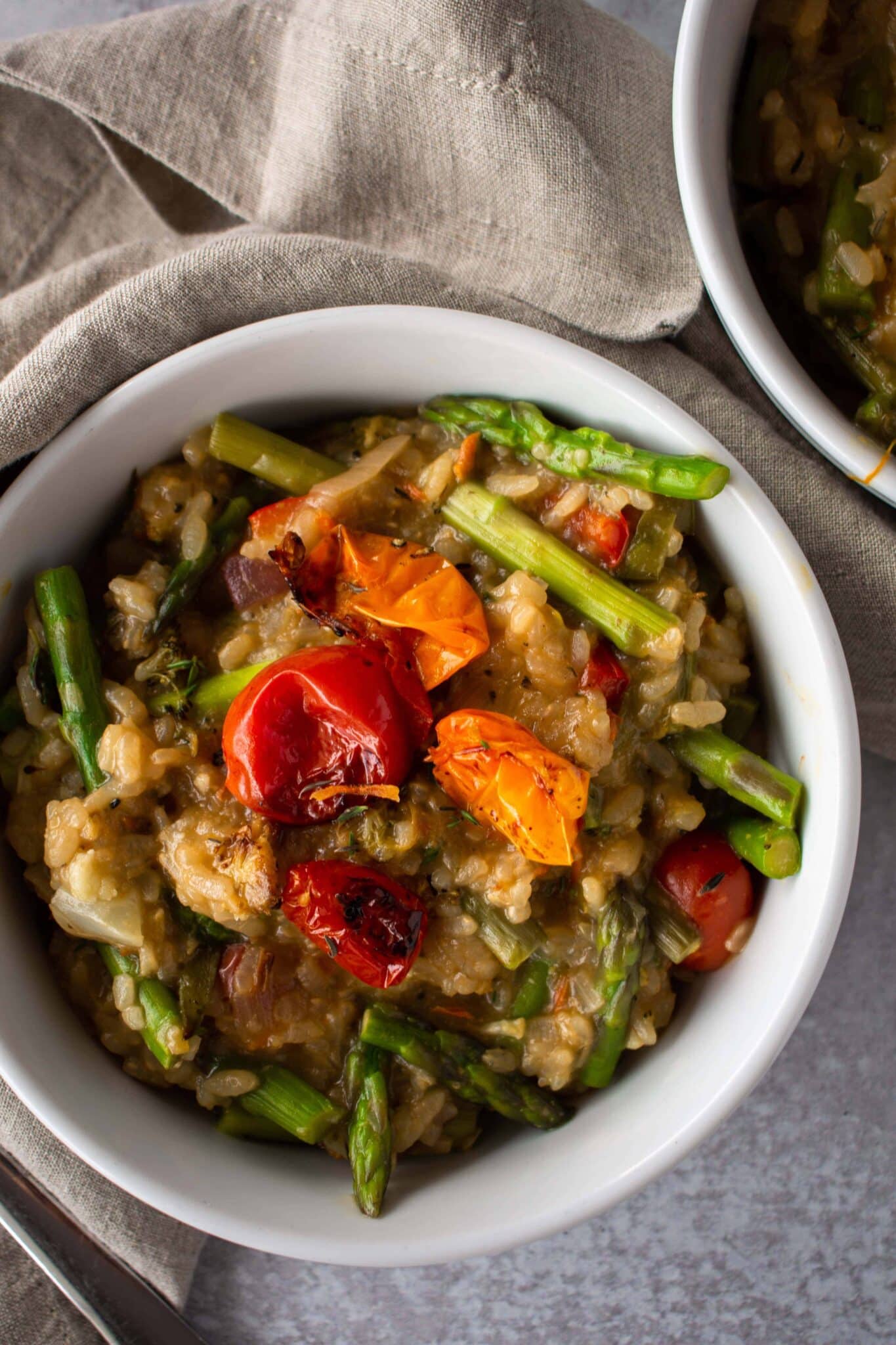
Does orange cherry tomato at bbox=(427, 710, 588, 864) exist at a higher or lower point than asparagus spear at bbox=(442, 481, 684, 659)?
lower

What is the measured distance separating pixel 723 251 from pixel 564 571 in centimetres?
88

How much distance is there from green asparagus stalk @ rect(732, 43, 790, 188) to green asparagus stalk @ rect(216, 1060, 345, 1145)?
104 inches

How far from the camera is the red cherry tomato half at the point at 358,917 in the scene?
2.55m

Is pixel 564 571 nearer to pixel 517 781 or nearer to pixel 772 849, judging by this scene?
pixel 517 781

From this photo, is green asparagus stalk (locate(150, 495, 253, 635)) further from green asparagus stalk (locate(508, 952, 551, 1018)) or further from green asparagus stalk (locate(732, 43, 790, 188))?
green asparagus stalk (locate(732, 43, 790, 188))

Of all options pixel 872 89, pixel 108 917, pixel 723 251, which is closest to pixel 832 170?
pixel 872 89

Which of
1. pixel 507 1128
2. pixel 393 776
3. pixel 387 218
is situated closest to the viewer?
pixel 393 776

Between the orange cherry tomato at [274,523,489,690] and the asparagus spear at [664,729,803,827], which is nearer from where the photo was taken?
the orange cherry tomato at [274,523,489,690]

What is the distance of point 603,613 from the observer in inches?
106

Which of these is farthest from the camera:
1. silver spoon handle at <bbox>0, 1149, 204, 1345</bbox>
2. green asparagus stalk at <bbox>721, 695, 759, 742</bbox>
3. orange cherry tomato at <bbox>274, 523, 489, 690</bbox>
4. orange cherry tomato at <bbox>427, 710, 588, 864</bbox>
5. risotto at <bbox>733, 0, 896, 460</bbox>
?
silver spoon handle at <bbox>0, 1149, 204, 1345</bbox>

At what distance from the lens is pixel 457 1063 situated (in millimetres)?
2838

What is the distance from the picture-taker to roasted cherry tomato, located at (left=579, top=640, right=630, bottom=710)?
267cm

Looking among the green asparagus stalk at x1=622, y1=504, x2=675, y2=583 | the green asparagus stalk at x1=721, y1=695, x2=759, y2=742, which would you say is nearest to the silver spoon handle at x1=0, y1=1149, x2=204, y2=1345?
the green asparagus stalk at x1=721, y1=695, x2=759, y2=742

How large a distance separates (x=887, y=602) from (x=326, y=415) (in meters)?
1.69
